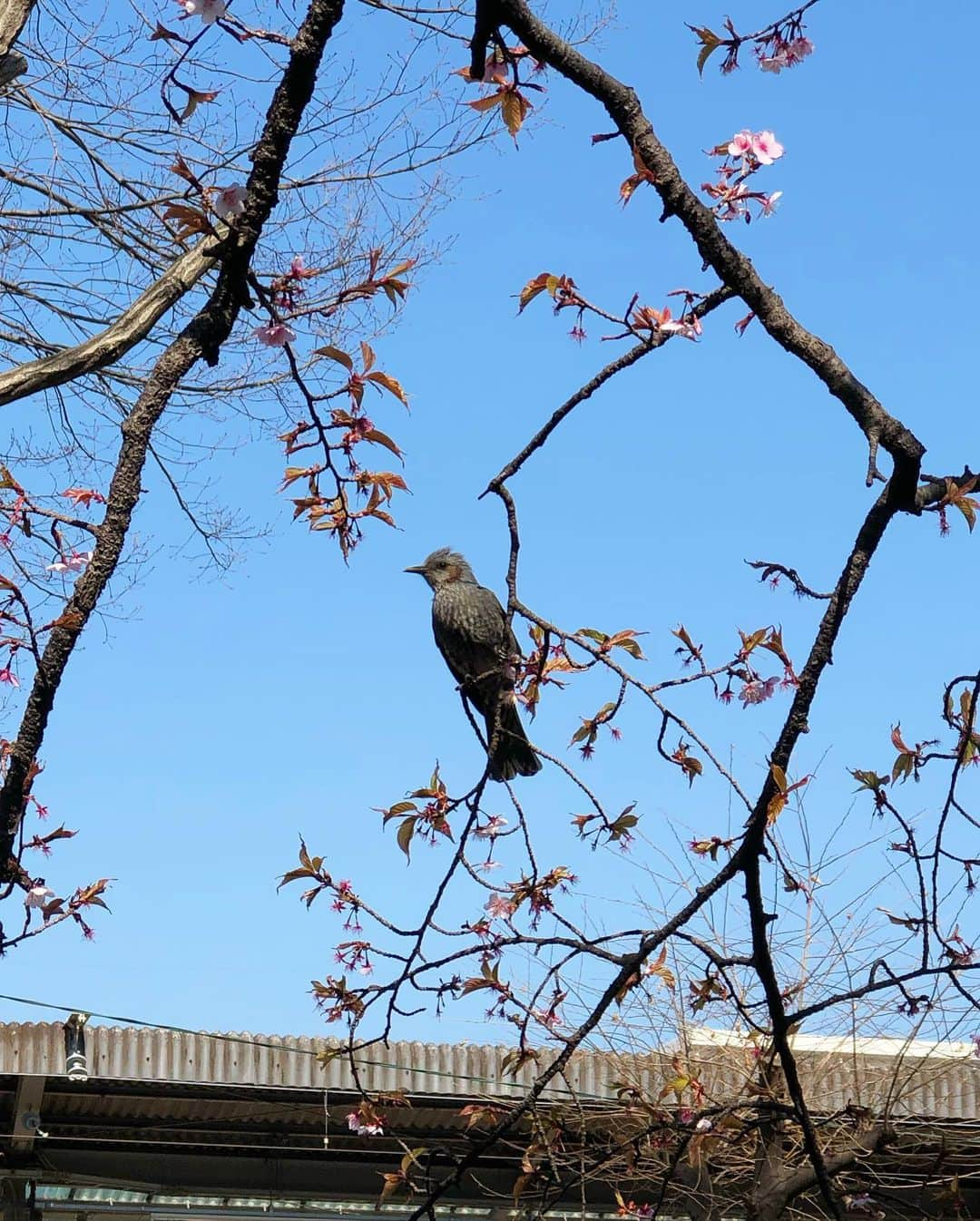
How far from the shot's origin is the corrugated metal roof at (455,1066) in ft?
19.4

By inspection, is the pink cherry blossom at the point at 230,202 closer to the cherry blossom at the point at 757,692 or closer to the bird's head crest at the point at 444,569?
the cherry blossom at the point at 757,692

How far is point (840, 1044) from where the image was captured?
709cm

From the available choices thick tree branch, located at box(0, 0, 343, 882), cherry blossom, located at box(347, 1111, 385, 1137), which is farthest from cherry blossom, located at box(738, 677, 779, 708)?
cherry blossom, located at box(347, 1111, 385, 1137)

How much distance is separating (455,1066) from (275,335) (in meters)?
4.55

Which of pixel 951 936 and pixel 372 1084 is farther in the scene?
pixel 372 1084

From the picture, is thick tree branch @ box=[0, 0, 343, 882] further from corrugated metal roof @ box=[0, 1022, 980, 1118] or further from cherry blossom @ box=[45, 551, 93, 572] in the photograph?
corrugated metal roof @ box=[0, 1022, 980, 1118]

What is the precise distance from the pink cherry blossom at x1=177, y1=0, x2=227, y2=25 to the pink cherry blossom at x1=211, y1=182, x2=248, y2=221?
228 mm

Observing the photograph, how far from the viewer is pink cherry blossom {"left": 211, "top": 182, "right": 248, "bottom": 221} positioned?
2221mm

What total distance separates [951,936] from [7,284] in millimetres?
5105

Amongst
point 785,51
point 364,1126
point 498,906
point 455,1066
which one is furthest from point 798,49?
point 455,1066

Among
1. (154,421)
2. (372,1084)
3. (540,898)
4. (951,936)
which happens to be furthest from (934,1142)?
(154,421)

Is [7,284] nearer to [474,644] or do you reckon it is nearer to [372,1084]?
[474,644]

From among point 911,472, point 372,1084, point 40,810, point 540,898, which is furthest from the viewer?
point 372,1084

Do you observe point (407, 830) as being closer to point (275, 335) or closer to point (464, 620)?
point (275, 335)
